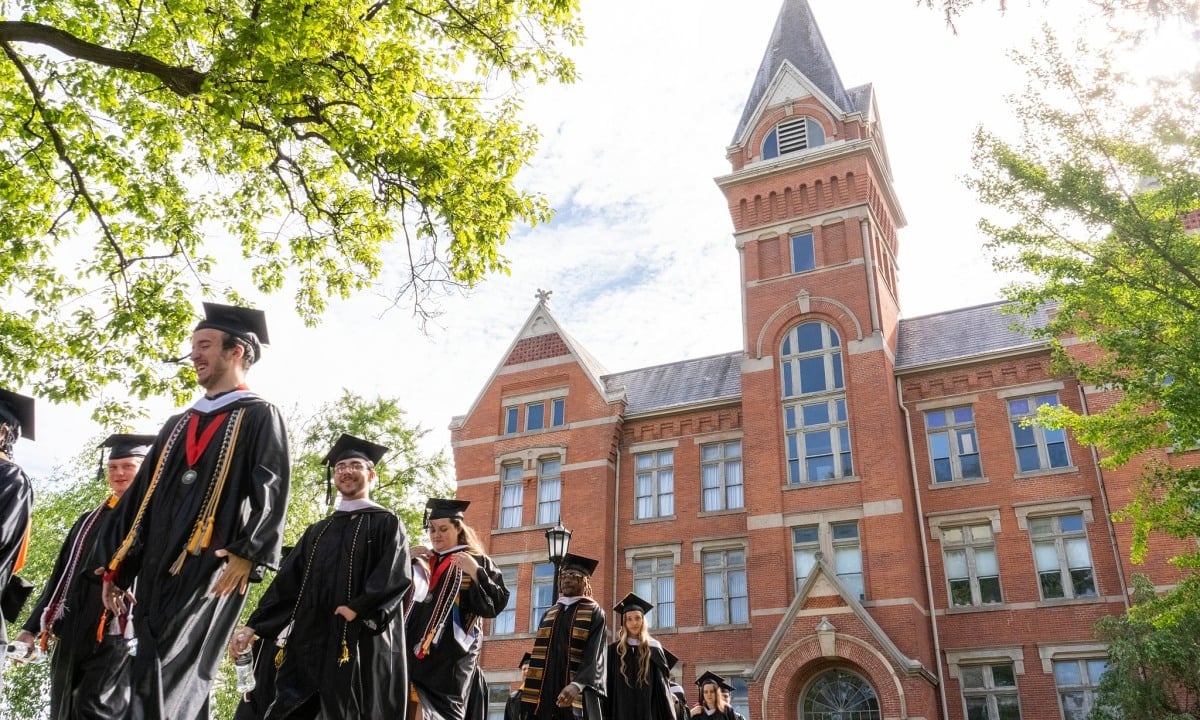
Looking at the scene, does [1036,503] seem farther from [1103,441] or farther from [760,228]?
[760,228]

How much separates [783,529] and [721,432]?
424cm

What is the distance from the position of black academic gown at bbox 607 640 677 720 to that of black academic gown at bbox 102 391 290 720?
6.25 metres

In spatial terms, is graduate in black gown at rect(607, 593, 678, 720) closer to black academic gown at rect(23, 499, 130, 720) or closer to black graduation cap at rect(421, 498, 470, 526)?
black graduation cap at rect(421, 498, 470, 526)

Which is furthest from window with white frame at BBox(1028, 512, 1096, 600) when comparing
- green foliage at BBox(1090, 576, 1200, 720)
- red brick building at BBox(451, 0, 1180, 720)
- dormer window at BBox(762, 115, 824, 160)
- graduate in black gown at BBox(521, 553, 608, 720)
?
graduate in black gown at BBox(521, 553, 608, 720)

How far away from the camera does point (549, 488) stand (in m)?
29.5

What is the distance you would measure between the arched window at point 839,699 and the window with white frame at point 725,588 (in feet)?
10.5

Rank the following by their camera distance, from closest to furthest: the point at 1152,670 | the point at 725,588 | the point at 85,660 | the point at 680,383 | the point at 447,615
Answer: the point at 85,660 < the point at 447,615 < the point at 1152,670 < the point at 725,588 < the point at 680,383

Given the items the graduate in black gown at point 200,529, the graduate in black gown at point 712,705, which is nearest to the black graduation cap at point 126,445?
the graduate in black gown at point 200,529

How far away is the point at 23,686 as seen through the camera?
2644cm

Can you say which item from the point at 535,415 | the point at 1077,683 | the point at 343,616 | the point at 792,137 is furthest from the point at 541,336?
the point at 343,616

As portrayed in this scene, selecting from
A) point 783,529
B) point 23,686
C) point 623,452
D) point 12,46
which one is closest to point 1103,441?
point 783,529

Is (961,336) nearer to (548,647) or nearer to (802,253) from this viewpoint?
(802,253)

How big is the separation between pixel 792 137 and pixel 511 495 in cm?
1509

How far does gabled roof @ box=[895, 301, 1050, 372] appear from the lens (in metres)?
25.8
